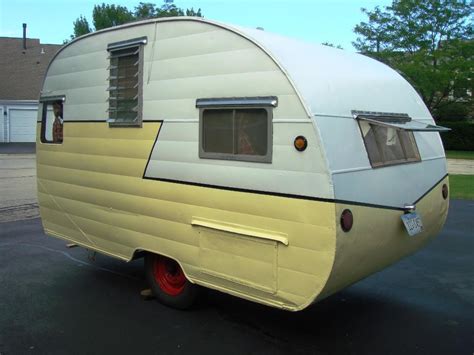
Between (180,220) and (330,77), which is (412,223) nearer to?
(330,77)

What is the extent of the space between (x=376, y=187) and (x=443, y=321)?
1.76 metres

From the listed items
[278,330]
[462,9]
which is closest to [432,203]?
[278,330]

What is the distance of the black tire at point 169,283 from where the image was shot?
4969 mm

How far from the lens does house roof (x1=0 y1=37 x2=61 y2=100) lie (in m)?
34.8

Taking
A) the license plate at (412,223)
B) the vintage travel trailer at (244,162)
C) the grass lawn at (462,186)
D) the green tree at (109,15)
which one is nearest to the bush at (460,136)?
the grass lawn at (462,186)

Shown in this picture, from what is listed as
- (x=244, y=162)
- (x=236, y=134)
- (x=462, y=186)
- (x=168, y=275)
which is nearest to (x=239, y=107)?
(x=236, y=134)

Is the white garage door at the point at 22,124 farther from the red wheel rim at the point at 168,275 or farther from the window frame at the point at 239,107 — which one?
the window frame at the point at 239,107

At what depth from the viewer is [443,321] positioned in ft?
15.8

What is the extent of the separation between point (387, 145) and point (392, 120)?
25cm

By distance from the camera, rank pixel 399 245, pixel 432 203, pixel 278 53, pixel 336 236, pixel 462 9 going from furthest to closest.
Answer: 1. pixel 462 9
2. pixel 432 203
3. pixel 399 245
4. pixel 278 53
5. pixel 336 236

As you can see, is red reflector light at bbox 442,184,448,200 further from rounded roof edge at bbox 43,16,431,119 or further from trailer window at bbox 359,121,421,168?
rounded roof edge at bbox 43,16,431,119

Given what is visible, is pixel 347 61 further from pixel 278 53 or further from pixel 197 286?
pixel 197 286

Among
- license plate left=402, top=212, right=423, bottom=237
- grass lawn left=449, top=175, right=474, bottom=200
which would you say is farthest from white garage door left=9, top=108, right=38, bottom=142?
license plate left=402, top=212, right=423, bottom=237

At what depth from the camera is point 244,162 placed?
405 centimetres
